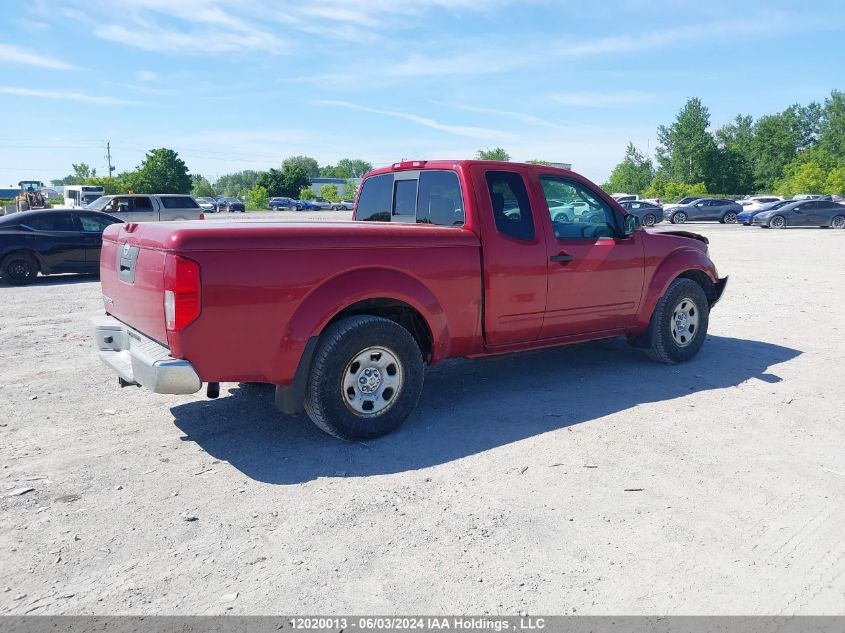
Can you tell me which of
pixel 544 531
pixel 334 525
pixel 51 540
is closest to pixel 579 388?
pixel 544 531

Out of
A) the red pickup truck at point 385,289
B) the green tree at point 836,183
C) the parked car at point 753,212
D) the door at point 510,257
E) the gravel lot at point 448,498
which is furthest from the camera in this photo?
the green tree at point 836,183

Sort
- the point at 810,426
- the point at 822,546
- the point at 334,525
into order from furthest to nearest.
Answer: the point at 810,426
the point at 334,525
the point at 822,546

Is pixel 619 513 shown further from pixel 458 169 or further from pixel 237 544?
pixel 458 169

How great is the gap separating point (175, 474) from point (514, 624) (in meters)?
2.42

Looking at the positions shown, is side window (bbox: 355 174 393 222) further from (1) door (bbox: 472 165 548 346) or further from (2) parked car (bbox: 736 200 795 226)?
(2) parked car (bbox: 736 200 795 226)

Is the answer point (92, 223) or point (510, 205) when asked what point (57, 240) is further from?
point (510, 205)

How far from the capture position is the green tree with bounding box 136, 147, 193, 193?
82.8m

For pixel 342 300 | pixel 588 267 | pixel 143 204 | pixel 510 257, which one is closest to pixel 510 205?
pixel 510 257

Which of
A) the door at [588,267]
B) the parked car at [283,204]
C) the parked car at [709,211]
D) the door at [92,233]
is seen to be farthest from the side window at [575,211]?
the parked car at [283,204]

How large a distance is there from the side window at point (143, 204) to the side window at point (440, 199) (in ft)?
63.2

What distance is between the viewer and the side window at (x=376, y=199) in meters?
6.25

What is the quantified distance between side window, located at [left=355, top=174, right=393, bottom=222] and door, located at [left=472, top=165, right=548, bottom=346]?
44.9 inches

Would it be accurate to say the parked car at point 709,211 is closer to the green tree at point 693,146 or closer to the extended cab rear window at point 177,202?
the extended cab rear window at point 177,202

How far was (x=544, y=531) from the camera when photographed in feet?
11.3
